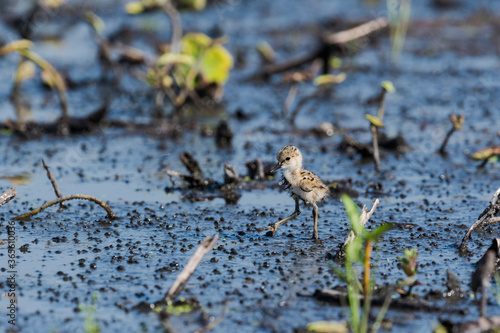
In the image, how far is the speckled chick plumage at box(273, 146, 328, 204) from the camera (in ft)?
21.5

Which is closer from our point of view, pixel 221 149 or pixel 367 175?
pixel 367 175

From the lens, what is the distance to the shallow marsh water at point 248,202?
5484 millimetres

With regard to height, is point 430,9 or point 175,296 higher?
point 430,9

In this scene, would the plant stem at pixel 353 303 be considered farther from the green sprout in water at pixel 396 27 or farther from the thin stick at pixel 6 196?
the green sprout in water at pixel 396 27

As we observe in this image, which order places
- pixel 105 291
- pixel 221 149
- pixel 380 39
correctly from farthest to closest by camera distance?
1. pixel 380 39
2. pixel 221 149
3. pixel 105 291

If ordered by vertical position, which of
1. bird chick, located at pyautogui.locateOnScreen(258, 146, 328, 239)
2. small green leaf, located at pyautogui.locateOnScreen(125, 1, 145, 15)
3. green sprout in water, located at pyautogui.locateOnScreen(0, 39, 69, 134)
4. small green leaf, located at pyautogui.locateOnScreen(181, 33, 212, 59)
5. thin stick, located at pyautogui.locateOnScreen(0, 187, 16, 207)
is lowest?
thin stick, located at pyautogui.locateOnScreen(0, 187, 16, 207)

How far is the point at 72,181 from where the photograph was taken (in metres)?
8.78

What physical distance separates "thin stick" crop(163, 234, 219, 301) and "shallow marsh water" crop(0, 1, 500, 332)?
0.22 metres

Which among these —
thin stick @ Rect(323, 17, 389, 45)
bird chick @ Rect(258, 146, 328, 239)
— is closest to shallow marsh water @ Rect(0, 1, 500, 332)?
bird chick @ Rect(258, 146, 328, 239)

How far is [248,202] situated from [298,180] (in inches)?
59.3

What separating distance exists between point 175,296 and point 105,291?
0.57 m

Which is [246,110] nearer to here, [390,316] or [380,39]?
[380,39]

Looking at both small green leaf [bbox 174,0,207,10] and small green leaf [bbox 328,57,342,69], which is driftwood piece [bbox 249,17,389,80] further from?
small green leaf [bbox 174,0,207,10]

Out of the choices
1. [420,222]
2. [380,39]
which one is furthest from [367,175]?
[380,39]
